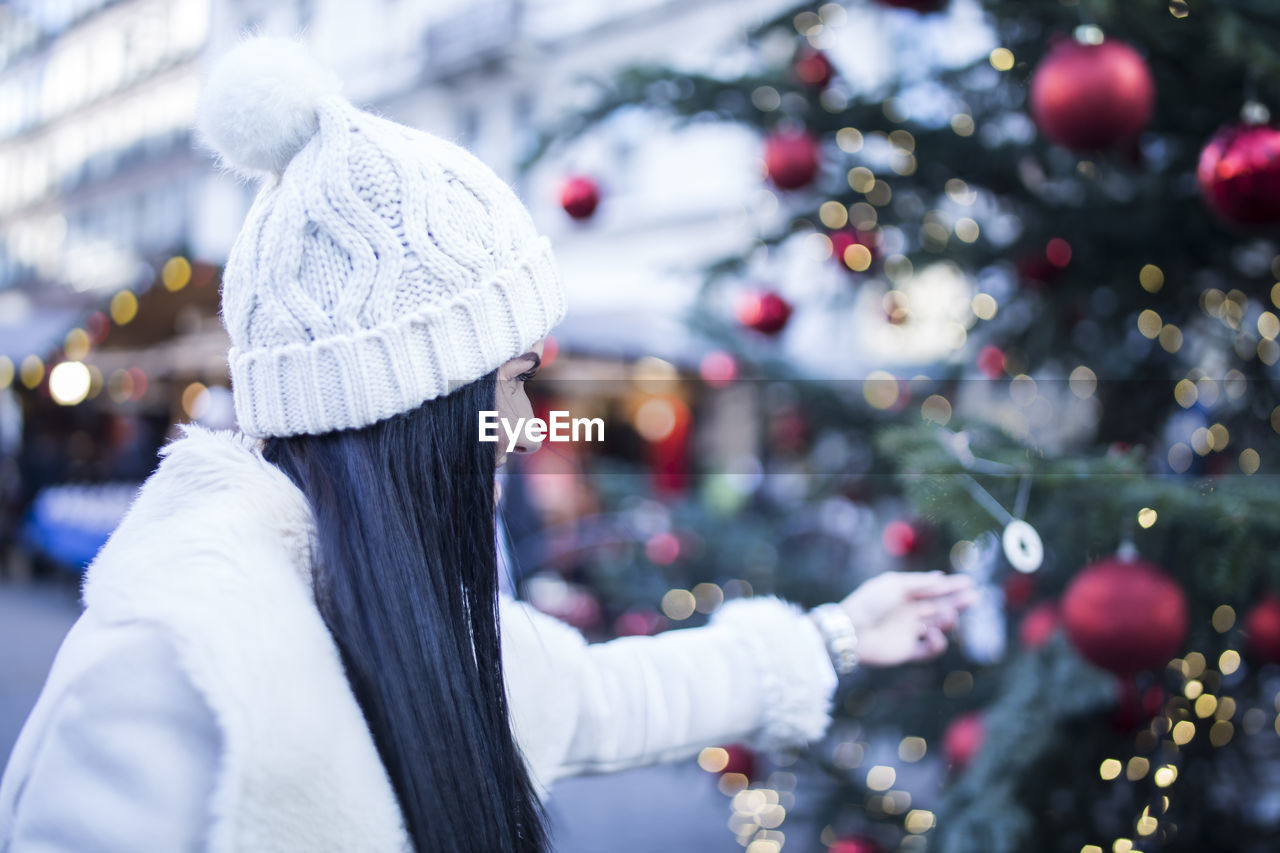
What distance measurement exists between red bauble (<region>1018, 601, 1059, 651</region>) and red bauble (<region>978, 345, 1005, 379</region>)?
0.93 meters

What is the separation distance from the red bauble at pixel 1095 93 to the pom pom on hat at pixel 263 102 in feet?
4.04

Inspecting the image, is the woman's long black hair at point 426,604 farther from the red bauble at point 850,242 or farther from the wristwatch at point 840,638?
the red bauble at point 850,242

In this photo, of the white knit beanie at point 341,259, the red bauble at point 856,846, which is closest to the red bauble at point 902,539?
the red bauble at point 856,846

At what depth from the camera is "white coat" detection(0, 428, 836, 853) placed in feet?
2.56

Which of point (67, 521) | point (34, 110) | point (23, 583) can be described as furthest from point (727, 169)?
point (34, 110)

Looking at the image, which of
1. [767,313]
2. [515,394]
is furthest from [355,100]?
[515,394]

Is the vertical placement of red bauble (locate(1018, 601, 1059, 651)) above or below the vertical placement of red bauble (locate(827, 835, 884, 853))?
above

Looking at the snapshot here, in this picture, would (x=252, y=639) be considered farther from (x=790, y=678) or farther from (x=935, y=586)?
(x=935, y=586)

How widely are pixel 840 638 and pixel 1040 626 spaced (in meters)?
0.64

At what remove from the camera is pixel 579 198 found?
2730mm

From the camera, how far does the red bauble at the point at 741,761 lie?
2.50m

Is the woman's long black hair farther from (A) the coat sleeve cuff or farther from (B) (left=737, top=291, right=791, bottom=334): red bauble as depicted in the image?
(B) (left=737, top=291, right=791, bottom=334): red bauble

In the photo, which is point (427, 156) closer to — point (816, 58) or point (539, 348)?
point (539, 348)

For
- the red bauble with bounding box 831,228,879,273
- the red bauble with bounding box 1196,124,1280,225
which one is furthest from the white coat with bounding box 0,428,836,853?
the red bauble with bounding box 831,228,879,273
